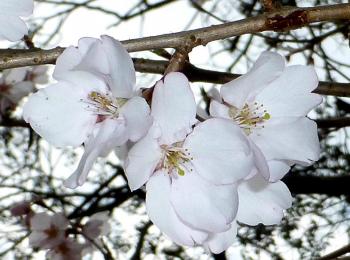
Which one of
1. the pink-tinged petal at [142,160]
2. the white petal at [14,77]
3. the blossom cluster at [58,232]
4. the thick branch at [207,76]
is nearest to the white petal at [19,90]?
the white petal at [14,77]

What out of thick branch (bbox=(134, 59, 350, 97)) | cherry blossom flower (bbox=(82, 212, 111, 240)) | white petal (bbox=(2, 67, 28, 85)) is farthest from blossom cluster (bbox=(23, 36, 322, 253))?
white petal (bbox=(2, 67, 28, 85))

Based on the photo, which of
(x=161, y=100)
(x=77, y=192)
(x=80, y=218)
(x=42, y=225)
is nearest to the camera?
(x=161, y=100)

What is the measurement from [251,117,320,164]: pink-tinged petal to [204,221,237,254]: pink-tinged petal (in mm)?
148

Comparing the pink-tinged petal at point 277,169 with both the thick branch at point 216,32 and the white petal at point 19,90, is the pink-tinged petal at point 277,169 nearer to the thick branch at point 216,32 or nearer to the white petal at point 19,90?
the thick branch at point 216,32

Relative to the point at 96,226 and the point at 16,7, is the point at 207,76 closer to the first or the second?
the point at 16,7

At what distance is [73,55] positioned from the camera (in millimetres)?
882

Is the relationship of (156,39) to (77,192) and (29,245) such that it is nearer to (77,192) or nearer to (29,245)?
(29,245)

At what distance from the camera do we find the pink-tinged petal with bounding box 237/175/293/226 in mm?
1034

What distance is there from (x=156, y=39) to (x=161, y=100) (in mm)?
93

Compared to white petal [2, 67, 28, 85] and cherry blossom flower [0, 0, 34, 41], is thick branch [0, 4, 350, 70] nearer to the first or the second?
cherry blossom flower [0, 0, 34, 41]

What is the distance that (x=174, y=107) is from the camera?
2.90ft

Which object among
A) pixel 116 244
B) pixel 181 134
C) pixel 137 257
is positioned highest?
pixel 181 134

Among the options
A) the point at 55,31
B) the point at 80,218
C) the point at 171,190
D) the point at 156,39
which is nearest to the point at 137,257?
the point at 80,218

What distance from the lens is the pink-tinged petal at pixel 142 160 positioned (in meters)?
0.90
